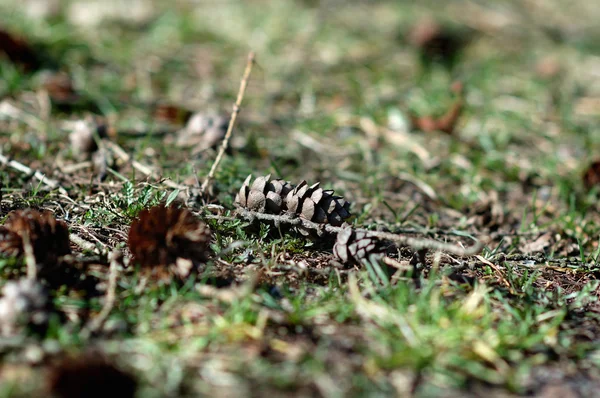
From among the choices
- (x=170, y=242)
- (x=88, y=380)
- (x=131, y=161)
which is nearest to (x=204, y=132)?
(x=131, y=161)

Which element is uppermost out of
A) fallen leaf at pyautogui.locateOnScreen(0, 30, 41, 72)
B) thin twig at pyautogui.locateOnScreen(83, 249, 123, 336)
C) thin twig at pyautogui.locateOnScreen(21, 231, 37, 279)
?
fallen leaf at pyautogui.locateOnScreen(0, 30, 41, 72)

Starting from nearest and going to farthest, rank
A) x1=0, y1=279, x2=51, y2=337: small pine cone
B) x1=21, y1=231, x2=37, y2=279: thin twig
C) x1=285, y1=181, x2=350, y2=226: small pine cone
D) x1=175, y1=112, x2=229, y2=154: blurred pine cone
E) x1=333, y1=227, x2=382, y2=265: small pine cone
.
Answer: x1=0, y1=279, x2=51, y2=337: small pine cone
x1=21, y1=231, x2=37, y2=279: thin twig
x1=333, y1=227, x2=382, y2=265: small pine cone
x1=285, y1=181, x2=350, y2=226: small pine cone
x1=175, y1=112, x2=229, y2=154: blurred pine cone

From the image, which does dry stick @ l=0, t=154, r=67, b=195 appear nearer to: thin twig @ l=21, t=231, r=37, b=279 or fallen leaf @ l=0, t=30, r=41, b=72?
thin twig @ l=21, t=231, r=37, b=279

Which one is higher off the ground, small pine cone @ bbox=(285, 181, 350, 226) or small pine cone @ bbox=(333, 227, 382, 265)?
small pine cone @ bbox=(285, 181, 350, 226)

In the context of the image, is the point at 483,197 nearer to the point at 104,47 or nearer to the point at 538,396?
the point at 538,396

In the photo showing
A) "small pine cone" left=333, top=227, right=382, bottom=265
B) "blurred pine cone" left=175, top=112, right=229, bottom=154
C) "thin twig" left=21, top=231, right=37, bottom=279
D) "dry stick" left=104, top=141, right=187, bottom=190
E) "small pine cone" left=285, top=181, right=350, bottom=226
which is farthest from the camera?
"blurred pine cone" left=175, top=112, right=229, bottom=154

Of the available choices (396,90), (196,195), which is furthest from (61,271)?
(396,90)


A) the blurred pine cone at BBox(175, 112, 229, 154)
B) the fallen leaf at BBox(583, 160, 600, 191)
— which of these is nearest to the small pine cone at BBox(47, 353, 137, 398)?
the blurred pine cone at BBox(175, 112, 229, 154)
